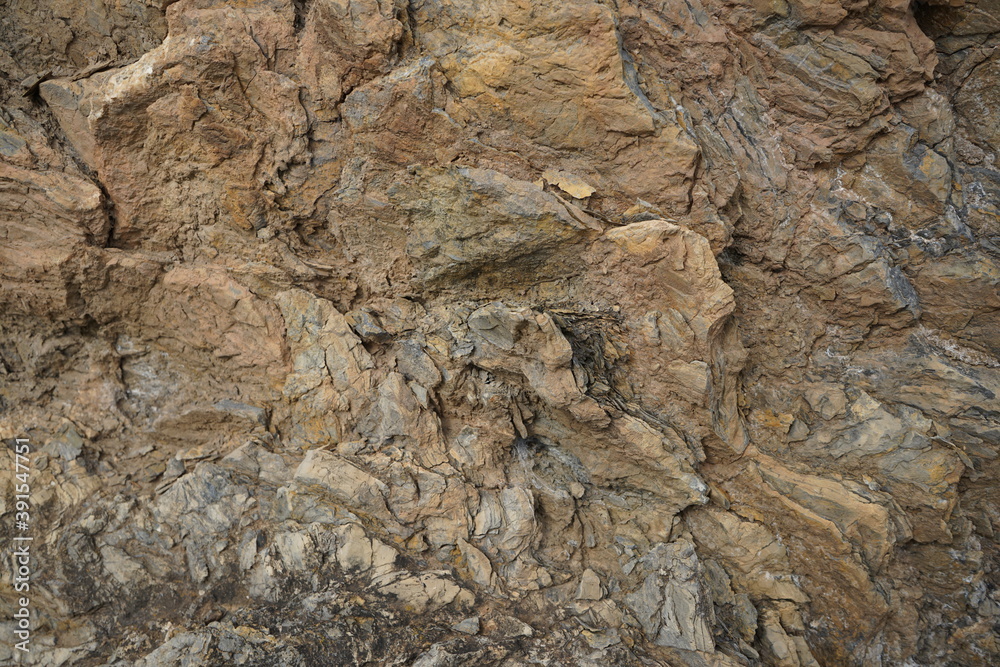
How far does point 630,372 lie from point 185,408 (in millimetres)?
4697

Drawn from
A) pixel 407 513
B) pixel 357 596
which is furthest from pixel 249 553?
pixel 407 513

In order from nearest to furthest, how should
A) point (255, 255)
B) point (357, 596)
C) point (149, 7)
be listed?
point (357, 596)
point (149, 7)
point (255, 255)

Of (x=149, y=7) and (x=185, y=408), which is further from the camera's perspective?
(x=185, y=408)

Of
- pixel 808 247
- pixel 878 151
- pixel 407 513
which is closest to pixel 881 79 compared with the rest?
pixel 878 151

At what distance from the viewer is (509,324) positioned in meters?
5.94

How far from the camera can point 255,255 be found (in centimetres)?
631

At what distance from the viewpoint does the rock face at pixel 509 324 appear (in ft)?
18.7

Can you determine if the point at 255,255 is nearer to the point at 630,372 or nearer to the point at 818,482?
the point at 630,372

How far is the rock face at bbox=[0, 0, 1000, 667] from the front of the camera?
571cm

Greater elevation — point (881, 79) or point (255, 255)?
point (881, 79)

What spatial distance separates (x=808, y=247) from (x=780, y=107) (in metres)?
1.45

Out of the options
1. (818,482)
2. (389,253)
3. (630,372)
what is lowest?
(818,482)

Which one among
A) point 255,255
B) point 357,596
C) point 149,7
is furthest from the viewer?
point 255,255

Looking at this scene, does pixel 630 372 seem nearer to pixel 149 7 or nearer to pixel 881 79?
pixel 881 79
